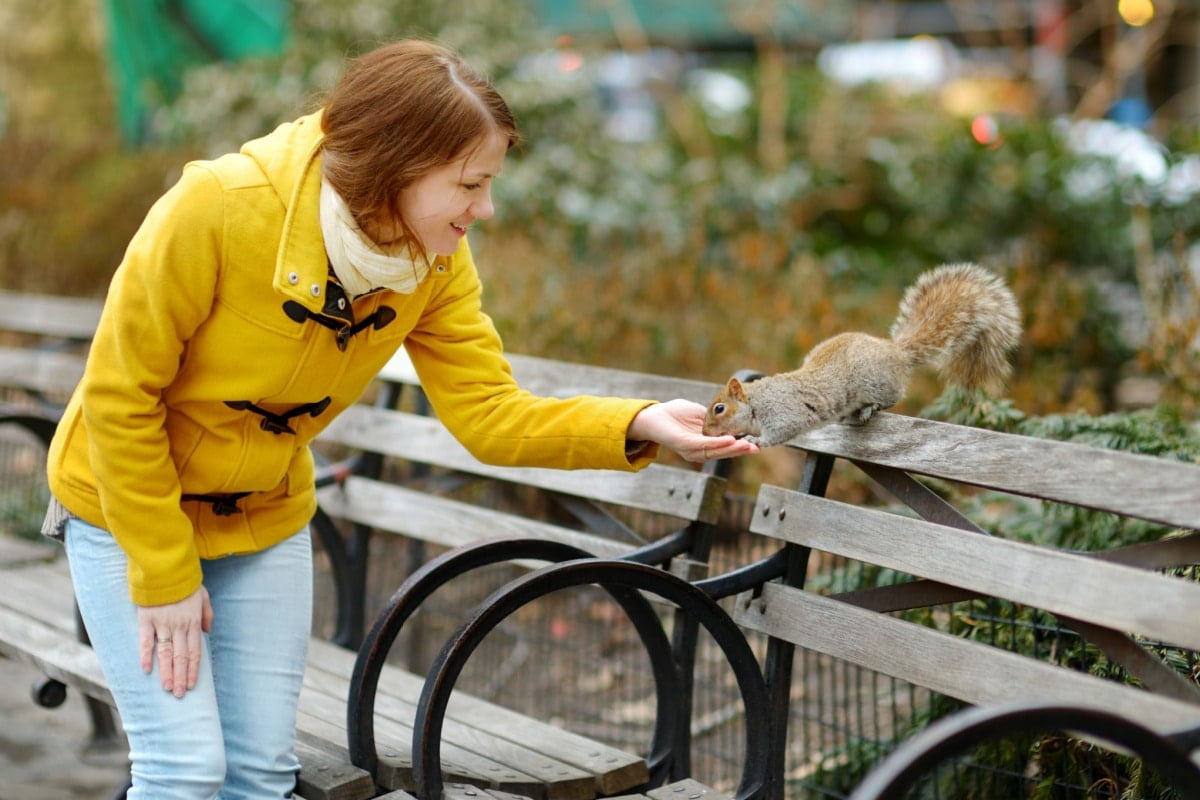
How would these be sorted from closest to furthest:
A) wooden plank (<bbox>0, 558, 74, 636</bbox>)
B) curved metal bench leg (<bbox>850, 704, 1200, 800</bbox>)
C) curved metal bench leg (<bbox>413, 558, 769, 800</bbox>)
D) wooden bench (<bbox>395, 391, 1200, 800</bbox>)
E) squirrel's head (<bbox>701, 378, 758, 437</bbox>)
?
curved metal bench leg (<bbox>850, 704, 1200, 800</bbox>)
wooden bench (<bbox>395, 391, 1200, 800</bbox>)
curved metal bench leg (<bbox>413, 558, 769, 800</bbox>)
squirrel's head (<bbox>701, 378, 758, 437</bbox>)
wooden plank (<bbox>0, 558, 74, 636</bbox>)

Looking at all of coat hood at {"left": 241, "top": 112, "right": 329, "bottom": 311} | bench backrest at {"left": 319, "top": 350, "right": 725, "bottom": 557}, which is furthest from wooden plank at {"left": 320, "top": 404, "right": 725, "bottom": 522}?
coat hood at {"left": 241, "top": 112, "right": 329, "bottom": 311}

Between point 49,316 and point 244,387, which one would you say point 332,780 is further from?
point 49,316

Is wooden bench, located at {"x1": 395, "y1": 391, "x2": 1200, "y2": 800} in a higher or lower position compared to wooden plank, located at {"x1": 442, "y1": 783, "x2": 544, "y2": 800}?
higher

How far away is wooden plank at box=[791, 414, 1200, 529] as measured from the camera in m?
1.91

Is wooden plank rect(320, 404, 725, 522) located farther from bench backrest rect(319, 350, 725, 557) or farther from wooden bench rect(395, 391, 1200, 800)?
wooden bench rect(395, 391, 1200, 800)

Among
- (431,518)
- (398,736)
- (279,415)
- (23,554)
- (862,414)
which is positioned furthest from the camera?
(23,554)

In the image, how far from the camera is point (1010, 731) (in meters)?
1.61

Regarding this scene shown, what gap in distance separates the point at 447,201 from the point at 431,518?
1.26 metres

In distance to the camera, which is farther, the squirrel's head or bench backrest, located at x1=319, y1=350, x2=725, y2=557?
bench backrest, located at x1=319, y1=350, x2=725, y2=557

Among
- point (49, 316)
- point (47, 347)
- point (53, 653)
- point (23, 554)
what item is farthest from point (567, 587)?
point (47, 347)

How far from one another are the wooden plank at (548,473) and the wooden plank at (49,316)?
1.38 metres

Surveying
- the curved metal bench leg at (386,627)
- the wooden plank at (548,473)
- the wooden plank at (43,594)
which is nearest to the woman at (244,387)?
the curved metal bench leg at (386,627)

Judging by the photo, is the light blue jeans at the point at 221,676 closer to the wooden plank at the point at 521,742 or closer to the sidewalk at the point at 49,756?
the wooden plank at the point at 521,742

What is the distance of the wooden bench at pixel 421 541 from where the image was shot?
2430 mm
